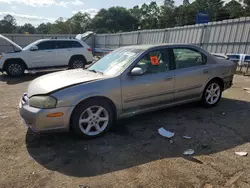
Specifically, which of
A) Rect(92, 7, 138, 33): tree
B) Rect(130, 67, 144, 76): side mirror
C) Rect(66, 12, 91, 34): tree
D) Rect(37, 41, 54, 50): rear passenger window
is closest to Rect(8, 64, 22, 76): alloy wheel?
Rect(37, 41, 54, 50): rear passenger window

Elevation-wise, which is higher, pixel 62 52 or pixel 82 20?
pixel 82 20

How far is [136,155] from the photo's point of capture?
10.7 feet

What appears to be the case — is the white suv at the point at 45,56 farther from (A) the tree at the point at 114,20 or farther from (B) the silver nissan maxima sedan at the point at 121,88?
(A) the tree at the point at 114,20

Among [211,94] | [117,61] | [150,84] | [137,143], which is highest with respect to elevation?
[117,61]

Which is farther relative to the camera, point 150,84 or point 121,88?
point 150,84

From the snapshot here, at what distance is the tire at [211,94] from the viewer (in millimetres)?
5176

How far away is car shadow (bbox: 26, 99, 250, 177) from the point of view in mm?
3101

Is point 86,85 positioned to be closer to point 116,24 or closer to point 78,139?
point 78,139

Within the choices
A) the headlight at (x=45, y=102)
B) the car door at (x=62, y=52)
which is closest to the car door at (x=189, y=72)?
the headlight at (x=45, y=102)

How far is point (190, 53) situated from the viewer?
16.2 feet

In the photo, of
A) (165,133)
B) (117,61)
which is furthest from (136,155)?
(117,61)

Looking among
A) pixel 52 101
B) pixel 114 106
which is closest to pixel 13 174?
pixel 52 101

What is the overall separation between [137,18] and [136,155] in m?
93.5

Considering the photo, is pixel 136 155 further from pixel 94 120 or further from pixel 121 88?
pixel 121 88
